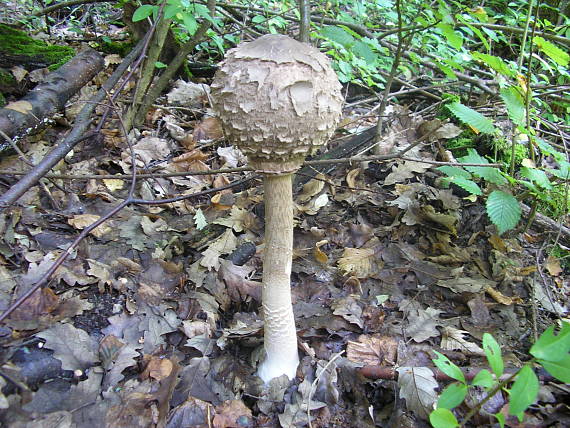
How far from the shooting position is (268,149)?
2.15m

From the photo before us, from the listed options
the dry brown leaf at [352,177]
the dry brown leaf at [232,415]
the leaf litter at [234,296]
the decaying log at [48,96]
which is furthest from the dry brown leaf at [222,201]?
the dry brown leaf at [232,415]

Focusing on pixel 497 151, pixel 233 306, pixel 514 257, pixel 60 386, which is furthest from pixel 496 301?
pixel 60 386

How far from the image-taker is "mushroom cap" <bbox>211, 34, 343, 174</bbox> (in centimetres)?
200

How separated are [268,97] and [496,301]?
2.93 m

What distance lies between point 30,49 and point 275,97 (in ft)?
15.6

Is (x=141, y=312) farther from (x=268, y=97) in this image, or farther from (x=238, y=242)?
(x=268, y=97)

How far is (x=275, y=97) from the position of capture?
77.9 inches

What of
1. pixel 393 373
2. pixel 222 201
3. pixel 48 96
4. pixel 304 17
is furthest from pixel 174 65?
pixel 393 373

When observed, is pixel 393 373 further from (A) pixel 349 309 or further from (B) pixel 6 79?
(B) pixel 6 79

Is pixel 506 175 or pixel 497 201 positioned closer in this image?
pixel 506 175

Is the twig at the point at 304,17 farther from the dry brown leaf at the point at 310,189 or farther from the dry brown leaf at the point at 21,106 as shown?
the dry brown leaf at the point at 21,106

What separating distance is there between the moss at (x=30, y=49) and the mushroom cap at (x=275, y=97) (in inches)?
163

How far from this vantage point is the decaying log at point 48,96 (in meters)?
3.75

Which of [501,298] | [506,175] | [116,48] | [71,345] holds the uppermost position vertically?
[116,48]
